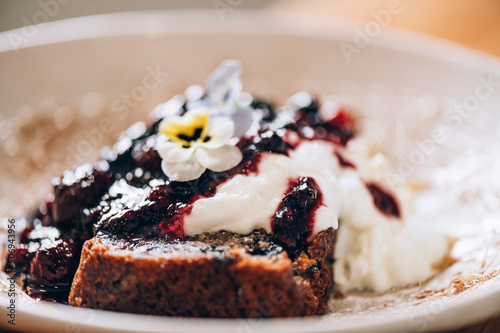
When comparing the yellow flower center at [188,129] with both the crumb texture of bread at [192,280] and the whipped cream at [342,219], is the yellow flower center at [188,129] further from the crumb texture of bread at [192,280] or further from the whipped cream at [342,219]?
the crumb texture of bread at [192,280]

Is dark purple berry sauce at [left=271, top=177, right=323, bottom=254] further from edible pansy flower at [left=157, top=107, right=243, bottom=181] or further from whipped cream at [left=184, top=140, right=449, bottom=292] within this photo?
edible pansy flower at [left=157, top=107, right=243, bottom=181]

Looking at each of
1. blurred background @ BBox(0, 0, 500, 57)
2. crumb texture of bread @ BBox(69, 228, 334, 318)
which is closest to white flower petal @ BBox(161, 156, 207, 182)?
crumb texture of bread @ BBox(69, 228, 334, 318)

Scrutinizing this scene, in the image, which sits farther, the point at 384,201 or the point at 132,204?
the point at 384,201

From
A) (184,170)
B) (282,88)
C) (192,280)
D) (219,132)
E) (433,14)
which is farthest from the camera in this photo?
(433,14)

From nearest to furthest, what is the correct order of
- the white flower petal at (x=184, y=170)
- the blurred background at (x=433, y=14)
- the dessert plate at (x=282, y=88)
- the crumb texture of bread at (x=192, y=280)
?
the crumb texture of bread at (x=192, y=280) → the white flower petal at (x=184, y=170) → the dessert plate at (x=282, y=88) → the blurred background at (x=433, y=14)

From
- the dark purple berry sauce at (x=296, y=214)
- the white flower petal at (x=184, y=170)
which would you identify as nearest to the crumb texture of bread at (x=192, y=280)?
the dark purple berry sauce at (x=296, y=214)

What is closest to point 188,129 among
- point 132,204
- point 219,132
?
point 219,132

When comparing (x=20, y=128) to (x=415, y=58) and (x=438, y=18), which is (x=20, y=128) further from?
(x=438, y=18)

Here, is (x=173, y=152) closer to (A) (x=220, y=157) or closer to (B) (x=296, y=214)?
(A) (x=220, y=157)
